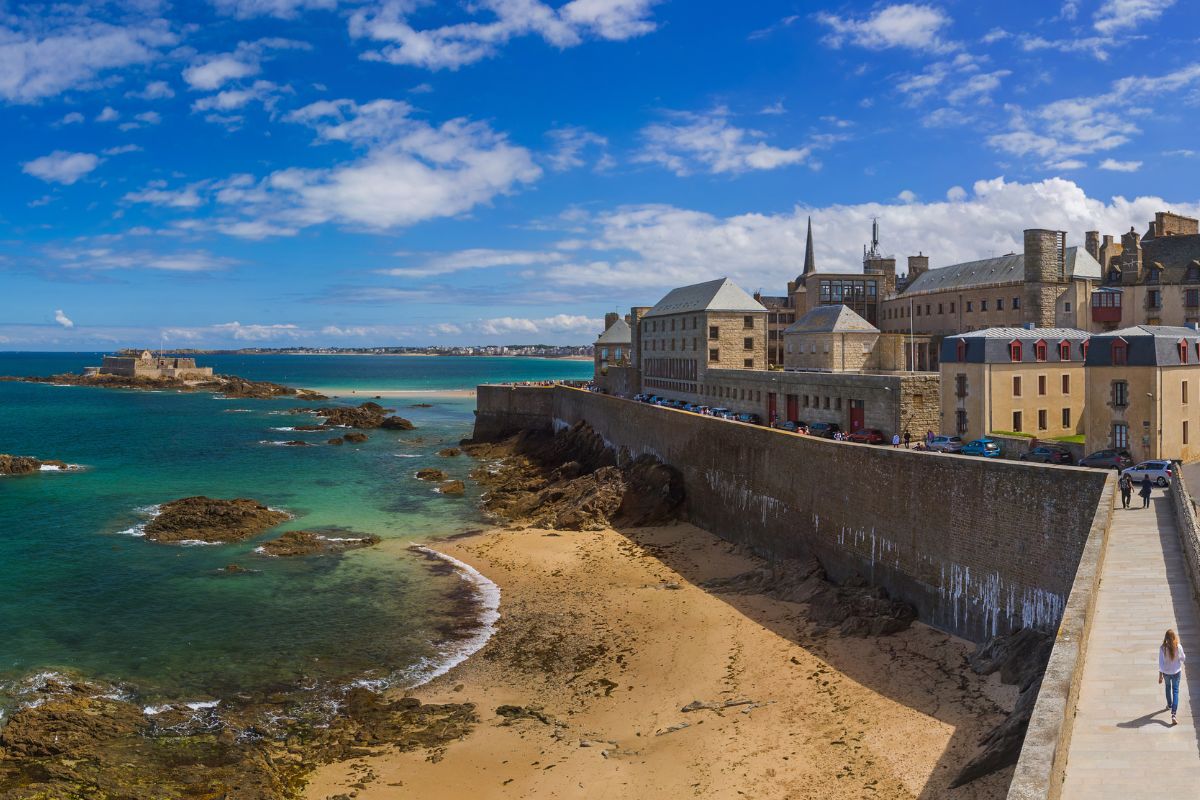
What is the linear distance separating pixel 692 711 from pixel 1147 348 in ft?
63.0

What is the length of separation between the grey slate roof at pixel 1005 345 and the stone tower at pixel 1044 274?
13.4 metres

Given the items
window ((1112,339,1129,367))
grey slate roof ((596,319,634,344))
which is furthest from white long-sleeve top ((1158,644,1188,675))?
grey slate roof ((596,319,634,344))

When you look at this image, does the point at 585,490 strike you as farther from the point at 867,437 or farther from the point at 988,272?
the point at 988,272

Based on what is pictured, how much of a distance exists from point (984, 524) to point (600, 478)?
73.9 feet

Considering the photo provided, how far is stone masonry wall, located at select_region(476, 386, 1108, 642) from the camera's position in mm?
18797

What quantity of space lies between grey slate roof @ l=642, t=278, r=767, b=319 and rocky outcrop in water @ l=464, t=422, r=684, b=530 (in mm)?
10897

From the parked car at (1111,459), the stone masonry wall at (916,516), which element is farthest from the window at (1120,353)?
the stone masonry wall at (916,516)

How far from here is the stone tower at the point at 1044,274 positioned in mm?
46344

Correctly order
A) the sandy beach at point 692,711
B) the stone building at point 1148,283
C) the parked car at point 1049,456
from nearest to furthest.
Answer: the sandy beach at point 692,711 → the parked car at point 1049,456 → the stone building at point 1148,283

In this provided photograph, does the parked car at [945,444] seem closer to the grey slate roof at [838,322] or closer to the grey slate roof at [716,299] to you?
the grey slate roof at [838,322]

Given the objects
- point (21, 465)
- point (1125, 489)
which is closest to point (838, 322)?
point (1125, 489)

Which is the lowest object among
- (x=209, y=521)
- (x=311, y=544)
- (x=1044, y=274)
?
(x=311, y=544)

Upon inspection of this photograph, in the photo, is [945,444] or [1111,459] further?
[945,444]

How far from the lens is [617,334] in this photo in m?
76.1
